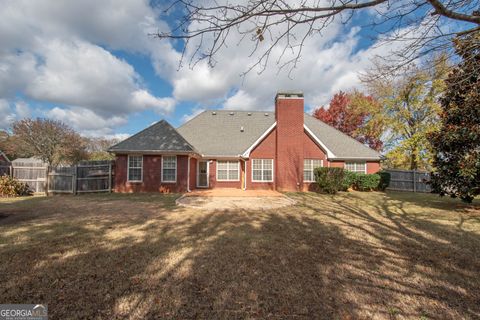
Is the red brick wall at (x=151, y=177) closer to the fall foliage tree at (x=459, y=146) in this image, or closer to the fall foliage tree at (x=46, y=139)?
the fall foliage tree at (x=459, y=146)

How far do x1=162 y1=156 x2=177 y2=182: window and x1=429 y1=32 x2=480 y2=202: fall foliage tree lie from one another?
13.9 meters

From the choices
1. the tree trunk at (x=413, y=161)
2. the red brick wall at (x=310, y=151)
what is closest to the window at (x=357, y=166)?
the red brick wall at (x=310, y=151)

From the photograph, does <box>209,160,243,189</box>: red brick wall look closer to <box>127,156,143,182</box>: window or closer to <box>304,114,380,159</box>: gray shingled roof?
<box>127,156,143,182</box>: window

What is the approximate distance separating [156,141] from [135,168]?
2.21 metres

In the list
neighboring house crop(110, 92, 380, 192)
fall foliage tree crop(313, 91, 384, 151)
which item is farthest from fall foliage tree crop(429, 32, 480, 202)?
fall foliage tree crop(313, 91, 384, 151)

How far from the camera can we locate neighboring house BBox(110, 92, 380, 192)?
15500 millimetres

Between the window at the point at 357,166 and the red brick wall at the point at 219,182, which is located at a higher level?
the window at the point at 357,166

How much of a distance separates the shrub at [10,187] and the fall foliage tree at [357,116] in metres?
29.6

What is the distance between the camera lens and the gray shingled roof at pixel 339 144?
1841 cm


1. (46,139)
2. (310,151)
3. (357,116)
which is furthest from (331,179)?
(46,139)

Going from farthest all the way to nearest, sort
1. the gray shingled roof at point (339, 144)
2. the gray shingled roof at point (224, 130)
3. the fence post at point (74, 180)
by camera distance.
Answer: the gray shingled roof at point (224, 130), the gray shingled roof at point (339, 144), the fence post at point (74, 180)

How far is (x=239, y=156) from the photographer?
696 inches

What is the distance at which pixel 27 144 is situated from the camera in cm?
3222

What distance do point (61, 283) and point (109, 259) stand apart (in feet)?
2.96
